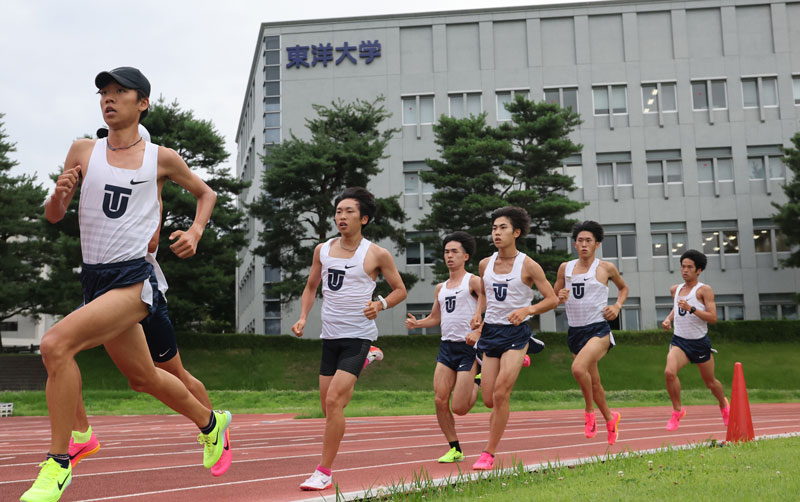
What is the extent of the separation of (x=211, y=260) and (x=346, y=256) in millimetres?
27183

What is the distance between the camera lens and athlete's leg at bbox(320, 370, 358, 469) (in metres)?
5.98

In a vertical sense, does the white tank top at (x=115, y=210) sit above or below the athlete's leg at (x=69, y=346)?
above

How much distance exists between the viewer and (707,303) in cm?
1187

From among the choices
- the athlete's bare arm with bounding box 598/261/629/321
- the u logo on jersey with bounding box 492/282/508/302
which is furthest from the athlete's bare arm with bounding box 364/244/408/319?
the athlete's bare arm with bounding box 598/261/629/321

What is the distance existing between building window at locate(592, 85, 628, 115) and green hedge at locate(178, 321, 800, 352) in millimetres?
14750

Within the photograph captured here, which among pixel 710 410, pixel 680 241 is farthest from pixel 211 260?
pixel 680 241

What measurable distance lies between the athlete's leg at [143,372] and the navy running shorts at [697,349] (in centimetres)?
862

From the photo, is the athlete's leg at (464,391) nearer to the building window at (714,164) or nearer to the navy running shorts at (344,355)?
the navy running shorts at (344,355)

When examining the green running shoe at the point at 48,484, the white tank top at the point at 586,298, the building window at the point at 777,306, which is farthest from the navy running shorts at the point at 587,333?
the building window at the point at 777,306

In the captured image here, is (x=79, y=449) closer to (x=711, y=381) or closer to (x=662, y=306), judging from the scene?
(x=711, y=381)

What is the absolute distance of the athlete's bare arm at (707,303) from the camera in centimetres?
1172

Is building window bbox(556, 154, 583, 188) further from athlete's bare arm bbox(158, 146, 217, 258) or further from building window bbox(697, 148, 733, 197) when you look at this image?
athlete's bare arm bbox(158, 146, 217, 258)

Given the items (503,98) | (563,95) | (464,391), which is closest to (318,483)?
(464,391)

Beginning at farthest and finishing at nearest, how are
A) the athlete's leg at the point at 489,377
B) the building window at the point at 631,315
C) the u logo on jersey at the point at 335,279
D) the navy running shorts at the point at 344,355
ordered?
the building window at the point at 631,315 < the athlete's leg at the point at 489,377 < the u logo on jersey at the point at 335,279 < the navy running shorts at the point at 344,355
